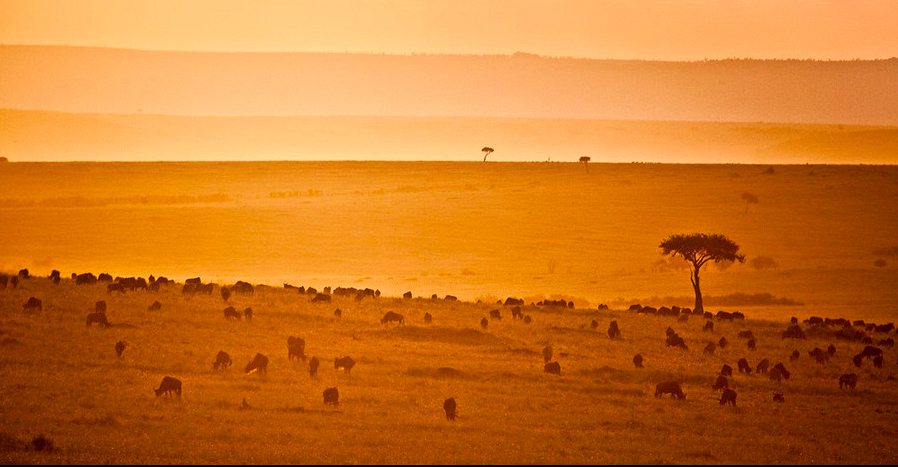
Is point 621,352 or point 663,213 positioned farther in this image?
point 663,213

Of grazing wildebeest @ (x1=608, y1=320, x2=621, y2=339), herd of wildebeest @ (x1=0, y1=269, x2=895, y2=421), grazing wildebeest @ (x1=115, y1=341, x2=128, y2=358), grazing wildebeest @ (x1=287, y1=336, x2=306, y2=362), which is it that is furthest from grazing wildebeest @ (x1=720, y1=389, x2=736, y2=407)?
grazing wildebeest @ (x1=115, y1=341, x2=128, y2=358)

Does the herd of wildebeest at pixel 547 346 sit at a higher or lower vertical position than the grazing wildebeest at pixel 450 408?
higher

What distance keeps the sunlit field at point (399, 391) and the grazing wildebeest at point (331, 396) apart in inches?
5.9

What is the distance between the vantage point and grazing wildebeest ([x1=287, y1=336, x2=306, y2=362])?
28.4 m

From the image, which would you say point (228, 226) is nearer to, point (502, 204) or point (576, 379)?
point (502, 204)

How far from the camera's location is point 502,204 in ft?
303

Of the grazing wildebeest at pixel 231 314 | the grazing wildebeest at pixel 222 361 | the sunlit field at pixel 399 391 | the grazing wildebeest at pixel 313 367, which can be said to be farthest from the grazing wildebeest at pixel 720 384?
the grazing wildebeest at pixel 231 314

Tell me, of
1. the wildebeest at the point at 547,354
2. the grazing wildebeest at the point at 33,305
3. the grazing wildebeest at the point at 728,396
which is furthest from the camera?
the grazing wildebeest at the point at 33,305

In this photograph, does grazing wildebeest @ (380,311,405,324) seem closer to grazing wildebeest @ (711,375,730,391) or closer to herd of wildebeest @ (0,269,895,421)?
herd of wildebeest @ (0,269,895,421)

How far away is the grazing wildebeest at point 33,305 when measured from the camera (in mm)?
32250

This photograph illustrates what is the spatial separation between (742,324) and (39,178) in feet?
282

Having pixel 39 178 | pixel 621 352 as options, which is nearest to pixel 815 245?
pixel 621 352

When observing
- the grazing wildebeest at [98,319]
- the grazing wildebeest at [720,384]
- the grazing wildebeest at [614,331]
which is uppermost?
the grazing wildebeest at [98,319]

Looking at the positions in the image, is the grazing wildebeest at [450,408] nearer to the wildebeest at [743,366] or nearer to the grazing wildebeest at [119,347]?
the grazing wildebeest at [119,347]
